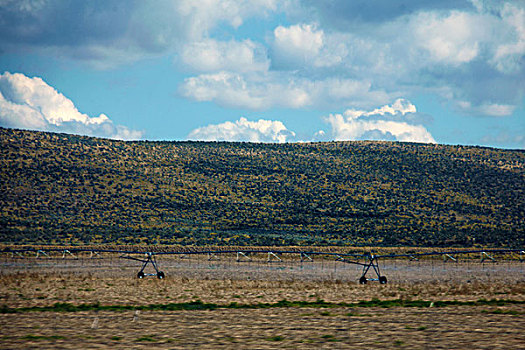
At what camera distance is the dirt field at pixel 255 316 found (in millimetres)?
16109

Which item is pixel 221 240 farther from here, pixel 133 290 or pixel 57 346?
pixel 57 346

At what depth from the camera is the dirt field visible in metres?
16.1

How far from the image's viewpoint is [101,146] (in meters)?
123

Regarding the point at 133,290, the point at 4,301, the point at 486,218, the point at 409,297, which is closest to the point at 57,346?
the point at 4,301

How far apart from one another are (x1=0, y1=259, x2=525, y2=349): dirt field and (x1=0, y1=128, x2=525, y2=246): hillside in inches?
1639

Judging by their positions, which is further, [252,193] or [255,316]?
[252,193]

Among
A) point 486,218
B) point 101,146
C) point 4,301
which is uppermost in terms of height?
point 101,146

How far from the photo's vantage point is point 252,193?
10569 centimetres

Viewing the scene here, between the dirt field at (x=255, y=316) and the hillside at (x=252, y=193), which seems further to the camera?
the hillside at (x=252, y=193)

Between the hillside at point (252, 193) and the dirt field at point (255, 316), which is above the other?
the hillside at point (252, 193)

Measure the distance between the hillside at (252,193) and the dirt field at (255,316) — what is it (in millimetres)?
41637

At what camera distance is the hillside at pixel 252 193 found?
83.2m

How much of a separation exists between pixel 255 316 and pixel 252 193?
275 feet

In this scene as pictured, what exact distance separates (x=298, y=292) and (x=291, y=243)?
150ft
